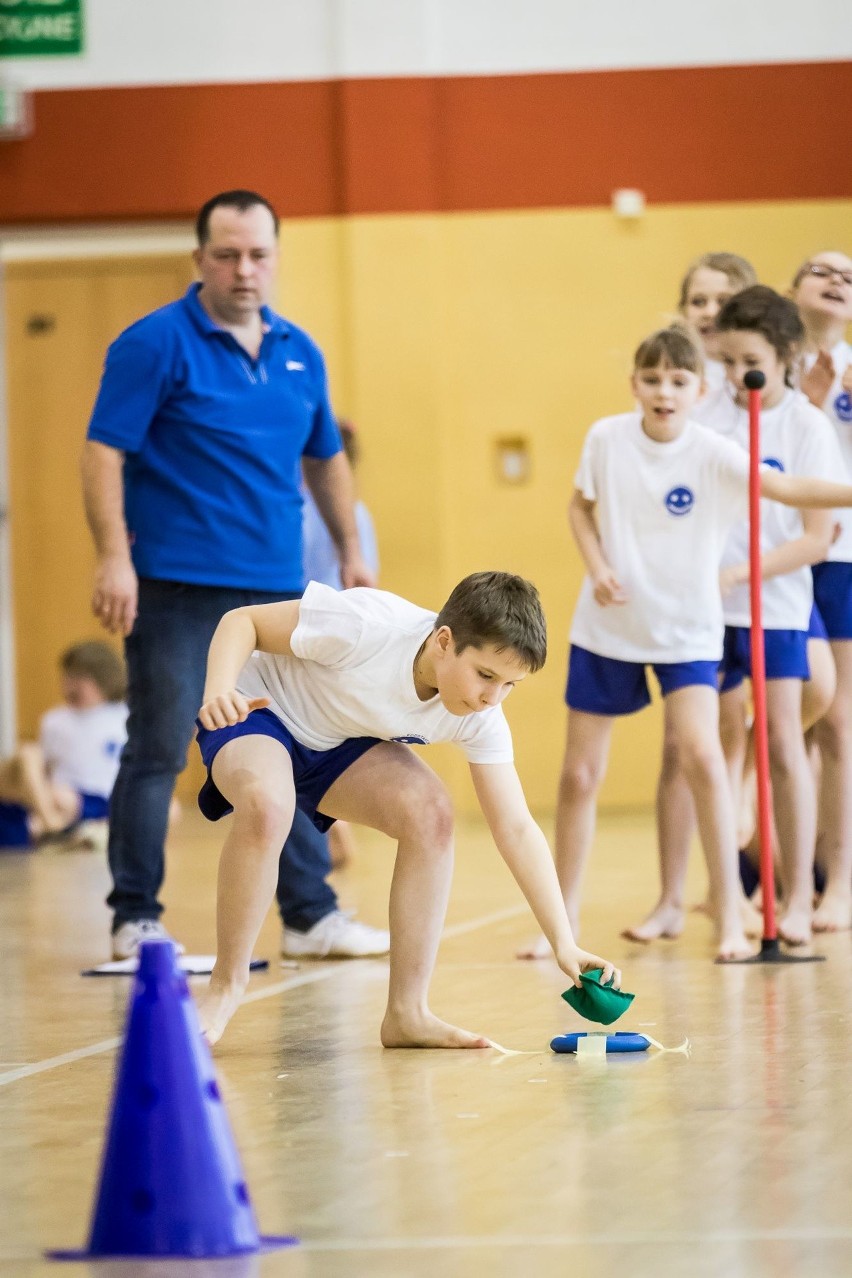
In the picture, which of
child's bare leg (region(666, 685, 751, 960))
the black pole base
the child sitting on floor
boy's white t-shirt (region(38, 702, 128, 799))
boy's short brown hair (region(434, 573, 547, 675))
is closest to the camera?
boy's short brown hair (region(434, 573, 547, 675))

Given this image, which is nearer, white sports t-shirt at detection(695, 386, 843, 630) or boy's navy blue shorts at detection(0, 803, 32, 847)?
white sports t-shirt at detection(695, 386, 843, 630)

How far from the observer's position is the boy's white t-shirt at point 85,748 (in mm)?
8102

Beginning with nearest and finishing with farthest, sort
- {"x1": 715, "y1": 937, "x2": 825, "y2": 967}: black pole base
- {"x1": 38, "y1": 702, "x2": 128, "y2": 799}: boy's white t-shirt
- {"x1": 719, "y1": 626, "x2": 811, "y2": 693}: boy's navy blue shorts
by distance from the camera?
{"x1": 715, "y1": 937, "x2": 825, "y2": 967}: black pole base
{"x1": 719, "y1": 626, "x2": 811, "y2": 693}: boy's navy blue shorts
{"x1": 38, "y1": 702, "x2": 128, "y2": 799}: boy's white t-shirt

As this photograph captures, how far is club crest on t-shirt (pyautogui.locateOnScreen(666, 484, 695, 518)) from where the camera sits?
4.18m

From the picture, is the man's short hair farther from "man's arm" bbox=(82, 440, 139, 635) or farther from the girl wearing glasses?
the girl wearing glasses

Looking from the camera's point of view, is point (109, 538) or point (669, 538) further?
point (669, 538)

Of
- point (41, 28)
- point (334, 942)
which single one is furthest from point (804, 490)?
point (41, 28)

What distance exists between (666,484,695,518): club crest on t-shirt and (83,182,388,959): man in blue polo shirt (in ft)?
2.70

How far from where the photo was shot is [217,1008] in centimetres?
298

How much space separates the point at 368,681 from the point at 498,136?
594 cm

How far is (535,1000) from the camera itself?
3529 mm

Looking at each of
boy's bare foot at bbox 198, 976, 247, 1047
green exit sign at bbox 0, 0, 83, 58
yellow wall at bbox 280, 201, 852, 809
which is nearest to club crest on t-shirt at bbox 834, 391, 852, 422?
boy's bare foot at bbox 198, 976, 247, 1047

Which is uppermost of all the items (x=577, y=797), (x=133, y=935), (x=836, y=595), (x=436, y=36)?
(x=436, y=36)

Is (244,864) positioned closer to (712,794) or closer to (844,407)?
(712,794)
